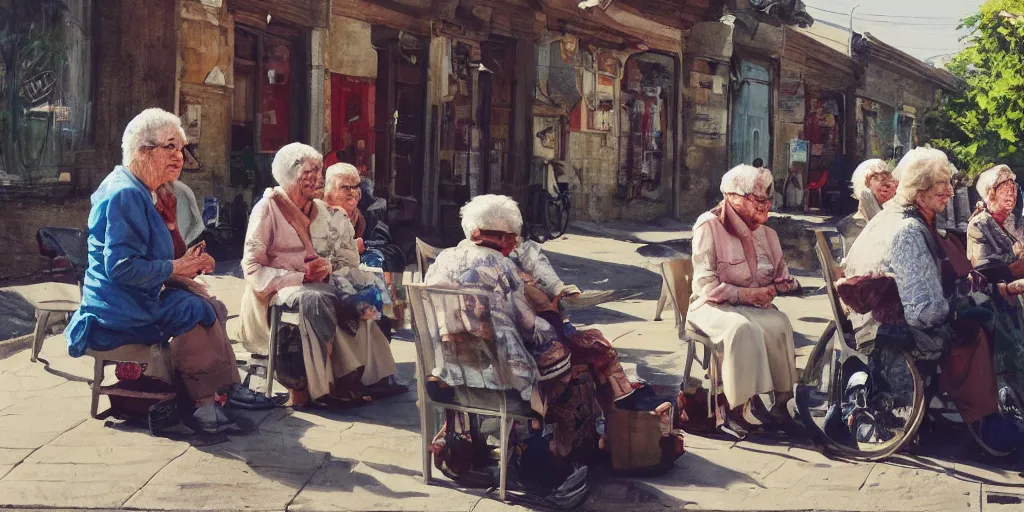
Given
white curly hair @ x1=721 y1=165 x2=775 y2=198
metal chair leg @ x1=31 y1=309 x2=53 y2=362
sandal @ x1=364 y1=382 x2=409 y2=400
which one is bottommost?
sandal @ x1=364 y1=382 x2=409 y2=400

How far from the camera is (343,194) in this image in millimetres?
7133

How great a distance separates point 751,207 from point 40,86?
8137 millimetres

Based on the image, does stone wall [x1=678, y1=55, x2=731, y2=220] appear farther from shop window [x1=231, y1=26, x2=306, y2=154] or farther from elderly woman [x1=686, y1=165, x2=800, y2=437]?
elderly woman [x1=686, y1=165, x2=800, y2=437]

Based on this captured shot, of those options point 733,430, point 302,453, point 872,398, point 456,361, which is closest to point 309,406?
point 302,453

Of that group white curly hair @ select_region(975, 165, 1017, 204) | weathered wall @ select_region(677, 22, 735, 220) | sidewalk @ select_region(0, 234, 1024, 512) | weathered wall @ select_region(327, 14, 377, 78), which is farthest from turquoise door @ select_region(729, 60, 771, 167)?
sidewalk @ select_region(0, 234, 1024, 512)

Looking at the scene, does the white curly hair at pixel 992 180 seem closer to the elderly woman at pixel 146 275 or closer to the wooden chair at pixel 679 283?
the wooden chair at pixel 679 283

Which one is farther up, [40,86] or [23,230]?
[40,86]

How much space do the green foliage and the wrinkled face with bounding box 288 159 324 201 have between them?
1647 centimetres

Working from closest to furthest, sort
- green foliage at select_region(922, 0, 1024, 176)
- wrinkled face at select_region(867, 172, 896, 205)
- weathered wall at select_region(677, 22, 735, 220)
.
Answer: wrinkled face at select_region(867, 172, 896, 205), green foliage at select_region(922, 0, 1024, 176), weathered wall at select_region(677, 22, 735, 220)

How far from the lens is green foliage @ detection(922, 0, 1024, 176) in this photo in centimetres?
2034

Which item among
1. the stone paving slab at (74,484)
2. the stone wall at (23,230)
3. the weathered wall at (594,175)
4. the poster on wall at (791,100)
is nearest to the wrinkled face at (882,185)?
the stone paving slab at (74,484)

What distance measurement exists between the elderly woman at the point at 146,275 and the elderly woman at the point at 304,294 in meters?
0.65

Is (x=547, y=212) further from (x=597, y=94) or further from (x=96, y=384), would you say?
(x=96, y=384)

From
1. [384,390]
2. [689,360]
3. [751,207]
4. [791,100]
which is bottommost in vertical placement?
[384,390]
